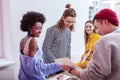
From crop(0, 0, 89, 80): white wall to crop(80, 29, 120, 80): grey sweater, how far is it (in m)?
1.38

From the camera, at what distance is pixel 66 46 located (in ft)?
8.06

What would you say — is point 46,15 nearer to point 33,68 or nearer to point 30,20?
point 30,20

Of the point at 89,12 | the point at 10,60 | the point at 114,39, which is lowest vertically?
the point at 10,60

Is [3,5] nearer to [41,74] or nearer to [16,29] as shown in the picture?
[16,29]

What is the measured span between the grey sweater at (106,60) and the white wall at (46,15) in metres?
1.38

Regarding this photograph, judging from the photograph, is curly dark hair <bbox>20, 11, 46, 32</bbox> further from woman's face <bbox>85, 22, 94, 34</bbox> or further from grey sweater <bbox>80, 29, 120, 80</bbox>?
woman's face <bbox>85, 22, 94, 34</bbox>

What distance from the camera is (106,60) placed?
1.14 meters

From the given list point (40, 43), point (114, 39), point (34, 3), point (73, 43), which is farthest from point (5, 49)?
point (114, 39)

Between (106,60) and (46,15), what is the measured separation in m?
1.75

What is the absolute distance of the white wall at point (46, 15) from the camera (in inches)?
93.4

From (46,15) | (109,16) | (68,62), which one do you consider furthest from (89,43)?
(109,16)

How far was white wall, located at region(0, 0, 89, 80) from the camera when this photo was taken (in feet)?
7.79

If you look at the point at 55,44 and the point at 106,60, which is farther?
the point at 55,44

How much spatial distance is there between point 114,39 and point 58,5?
6.21ft
